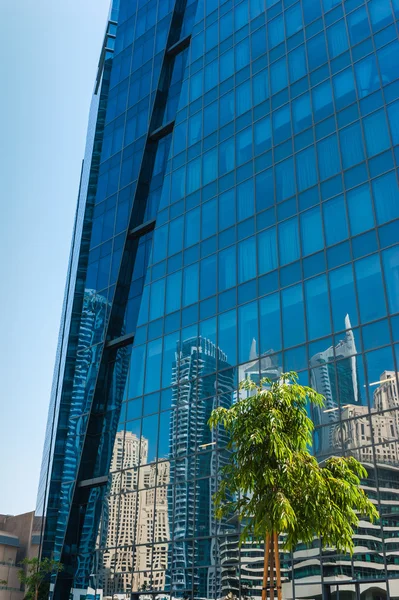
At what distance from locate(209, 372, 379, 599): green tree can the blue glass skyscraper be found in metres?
8.63

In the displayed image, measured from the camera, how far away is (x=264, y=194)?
1357 inches

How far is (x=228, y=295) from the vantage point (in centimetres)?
3453

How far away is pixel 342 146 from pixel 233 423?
1893cm

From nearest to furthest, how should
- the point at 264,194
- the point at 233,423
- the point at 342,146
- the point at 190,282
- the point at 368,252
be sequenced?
the point at 233,423
the point at 368,252
the point at 342,146
the point at 264,194
the point at 190,282

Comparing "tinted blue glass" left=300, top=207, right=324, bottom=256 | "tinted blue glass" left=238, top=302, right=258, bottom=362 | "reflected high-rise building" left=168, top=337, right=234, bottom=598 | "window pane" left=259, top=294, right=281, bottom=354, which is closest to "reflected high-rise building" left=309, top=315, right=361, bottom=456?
"window pane" left=259, top=294, right=281, bottom=354

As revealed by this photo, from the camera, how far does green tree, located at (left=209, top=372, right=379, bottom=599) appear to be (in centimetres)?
1479

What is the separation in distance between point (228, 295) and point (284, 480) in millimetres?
20140

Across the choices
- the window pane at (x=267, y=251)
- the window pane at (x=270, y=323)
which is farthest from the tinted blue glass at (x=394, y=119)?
the window pane at (x=270, y=323)

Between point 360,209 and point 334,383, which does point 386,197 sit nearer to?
point 360,209

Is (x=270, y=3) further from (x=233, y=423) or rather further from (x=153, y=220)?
(x=233, y=423)

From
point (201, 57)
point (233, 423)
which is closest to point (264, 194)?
point (201, 57)

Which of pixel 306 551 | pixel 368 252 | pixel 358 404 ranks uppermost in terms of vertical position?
pixel 368 252

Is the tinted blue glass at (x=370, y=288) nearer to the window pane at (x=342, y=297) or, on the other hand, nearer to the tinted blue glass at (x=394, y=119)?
the window pane at (x=342, y=297)

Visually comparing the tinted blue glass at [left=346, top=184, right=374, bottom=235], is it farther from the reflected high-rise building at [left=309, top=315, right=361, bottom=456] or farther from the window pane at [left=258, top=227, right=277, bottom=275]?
the window pane at [left=258, top=227, right=277, bottom=275]
